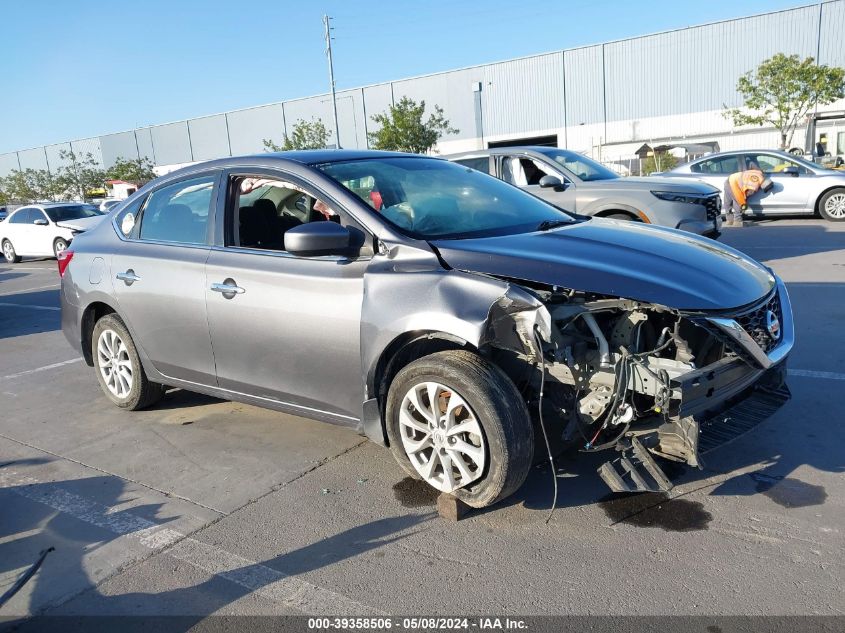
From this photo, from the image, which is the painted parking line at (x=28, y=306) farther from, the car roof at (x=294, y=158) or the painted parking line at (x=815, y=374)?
the painted parking line at (x=815, y=374)

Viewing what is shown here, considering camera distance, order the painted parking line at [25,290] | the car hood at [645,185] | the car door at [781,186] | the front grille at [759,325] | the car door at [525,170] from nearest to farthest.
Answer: the front grille at [759,325] → the car hood at [645,185] → the car door at [525,170] → the painted parking line at [25,290] → the car door at [781,186]

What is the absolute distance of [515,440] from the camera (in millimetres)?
3227

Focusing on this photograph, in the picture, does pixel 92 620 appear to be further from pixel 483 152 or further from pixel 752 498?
pixel 483 152

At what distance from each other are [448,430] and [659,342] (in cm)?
109

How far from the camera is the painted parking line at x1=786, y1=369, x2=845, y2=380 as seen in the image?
4977 mm

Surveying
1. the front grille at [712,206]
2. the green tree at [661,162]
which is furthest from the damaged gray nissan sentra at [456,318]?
the green tree at [661,162]

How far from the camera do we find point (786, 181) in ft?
46.8

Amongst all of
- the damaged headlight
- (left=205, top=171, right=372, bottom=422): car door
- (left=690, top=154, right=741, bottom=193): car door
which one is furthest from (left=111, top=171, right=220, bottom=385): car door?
(left=690, top=154, right=741, bottom=193): car door

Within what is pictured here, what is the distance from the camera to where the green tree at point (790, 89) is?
Result: 30.2 meters

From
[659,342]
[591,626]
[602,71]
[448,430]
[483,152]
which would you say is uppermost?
[602,71]

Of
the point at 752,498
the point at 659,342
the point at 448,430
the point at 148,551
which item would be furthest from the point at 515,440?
the point at 148,551

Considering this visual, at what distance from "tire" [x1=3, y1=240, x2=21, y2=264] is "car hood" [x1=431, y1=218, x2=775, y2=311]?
65.0 ft

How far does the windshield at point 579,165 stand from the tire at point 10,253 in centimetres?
1639

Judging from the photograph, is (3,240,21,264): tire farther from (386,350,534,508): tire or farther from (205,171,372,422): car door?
(386,350,534,508): tire
